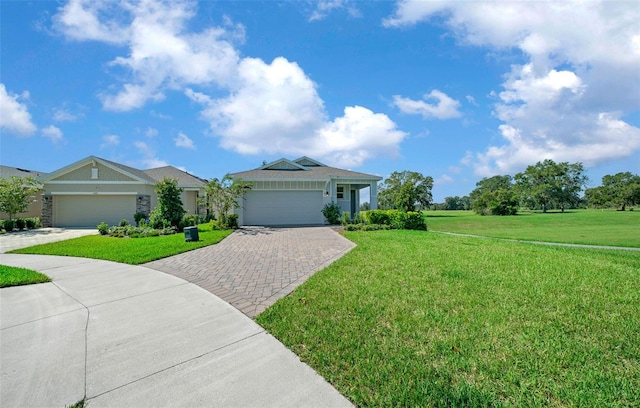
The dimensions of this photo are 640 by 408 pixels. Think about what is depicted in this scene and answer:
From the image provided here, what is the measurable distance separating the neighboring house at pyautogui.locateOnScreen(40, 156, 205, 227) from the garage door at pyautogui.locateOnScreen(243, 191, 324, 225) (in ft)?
26.2

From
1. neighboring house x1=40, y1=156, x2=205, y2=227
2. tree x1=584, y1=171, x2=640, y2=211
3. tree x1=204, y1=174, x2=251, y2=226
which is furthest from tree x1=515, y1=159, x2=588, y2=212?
neighboring house x1=40, y1=156, x2=205, y2=227

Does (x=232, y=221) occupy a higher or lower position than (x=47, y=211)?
lower

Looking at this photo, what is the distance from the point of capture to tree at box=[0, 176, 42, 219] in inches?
686

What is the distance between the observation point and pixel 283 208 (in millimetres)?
18672

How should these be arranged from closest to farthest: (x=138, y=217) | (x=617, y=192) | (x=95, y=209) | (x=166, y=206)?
1. (x=166, y=206)
2. (x=138, y=217)
3. (x=95, y=209)
4. (x=617, y=192)

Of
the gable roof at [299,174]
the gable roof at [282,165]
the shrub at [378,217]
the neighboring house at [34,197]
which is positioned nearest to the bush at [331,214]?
the gable roof at [299,174]

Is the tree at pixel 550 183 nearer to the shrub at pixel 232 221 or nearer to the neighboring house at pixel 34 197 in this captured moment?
the shrub at pixel 232 221

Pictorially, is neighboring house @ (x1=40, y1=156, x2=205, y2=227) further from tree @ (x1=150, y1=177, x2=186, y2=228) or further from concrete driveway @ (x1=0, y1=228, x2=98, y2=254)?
tree @ (x1=150, y1=177, x2=186, y2=228)

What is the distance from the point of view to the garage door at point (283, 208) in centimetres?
1839

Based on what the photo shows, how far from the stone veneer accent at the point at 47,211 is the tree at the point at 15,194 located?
39.2 inches

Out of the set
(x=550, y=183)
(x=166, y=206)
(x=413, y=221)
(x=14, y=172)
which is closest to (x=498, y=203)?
(x=550, y=183)

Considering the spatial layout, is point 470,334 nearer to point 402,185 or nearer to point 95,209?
point 95,209

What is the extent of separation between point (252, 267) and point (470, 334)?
15.9 ft

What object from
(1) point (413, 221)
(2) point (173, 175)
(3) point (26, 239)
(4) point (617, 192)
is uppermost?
(2) point (173, 175)
